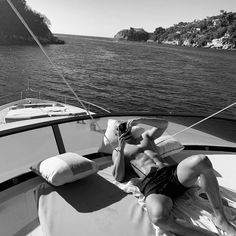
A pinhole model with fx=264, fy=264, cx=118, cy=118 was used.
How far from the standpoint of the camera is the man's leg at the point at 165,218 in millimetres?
2254

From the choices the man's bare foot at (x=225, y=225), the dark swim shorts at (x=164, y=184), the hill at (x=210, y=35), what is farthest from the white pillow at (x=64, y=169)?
the hill at (x=210, y=35)

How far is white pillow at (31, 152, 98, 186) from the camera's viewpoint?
9.36ft

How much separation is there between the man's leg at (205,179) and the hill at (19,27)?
2872 inches

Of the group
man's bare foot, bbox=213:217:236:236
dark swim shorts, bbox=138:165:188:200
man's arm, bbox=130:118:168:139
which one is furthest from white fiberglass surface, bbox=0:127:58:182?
man's bare foot, bbox=213:217:236:236

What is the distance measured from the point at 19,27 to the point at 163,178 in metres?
82.7

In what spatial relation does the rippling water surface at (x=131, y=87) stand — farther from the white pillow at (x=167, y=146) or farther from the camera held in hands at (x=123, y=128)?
the camera held in hands at (x=123, y=128)

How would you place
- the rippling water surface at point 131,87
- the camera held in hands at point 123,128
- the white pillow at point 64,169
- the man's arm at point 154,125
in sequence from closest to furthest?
the white pillow at point 64,169, the camera held in hands at point 123,128, the man's arm at point 154,125, the rippling water surface at point 131,87

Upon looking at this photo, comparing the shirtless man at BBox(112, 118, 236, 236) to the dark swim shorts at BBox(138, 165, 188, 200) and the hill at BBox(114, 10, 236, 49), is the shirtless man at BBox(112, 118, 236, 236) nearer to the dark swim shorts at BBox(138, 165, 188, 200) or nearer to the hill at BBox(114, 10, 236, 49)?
the dark swim shorts at BBox(138, 165, 188, 200)

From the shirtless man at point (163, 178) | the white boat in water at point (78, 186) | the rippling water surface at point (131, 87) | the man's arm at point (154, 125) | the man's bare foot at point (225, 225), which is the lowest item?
the rippling water surface at point (131, 87)

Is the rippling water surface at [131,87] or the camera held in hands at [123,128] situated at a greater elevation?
the camera held in hands at [123,128]

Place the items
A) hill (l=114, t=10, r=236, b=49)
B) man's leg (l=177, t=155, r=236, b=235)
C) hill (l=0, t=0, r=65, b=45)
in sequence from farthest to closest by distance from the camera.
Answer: hill (l=114, t=10, r=236, b=49)
hill (l=0, t=0, r=65, b=45)
man's leg (l=177, t=155, r=236, b=235)

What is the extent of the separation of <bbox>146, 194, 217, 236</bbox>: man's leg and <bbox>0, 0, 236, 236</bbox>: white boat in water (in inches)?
3.6

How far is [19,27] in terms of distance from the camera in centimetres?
7562

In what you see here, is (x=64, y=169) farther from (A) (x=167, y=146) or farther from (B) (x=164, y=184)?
(A) (x=167, y=146)
